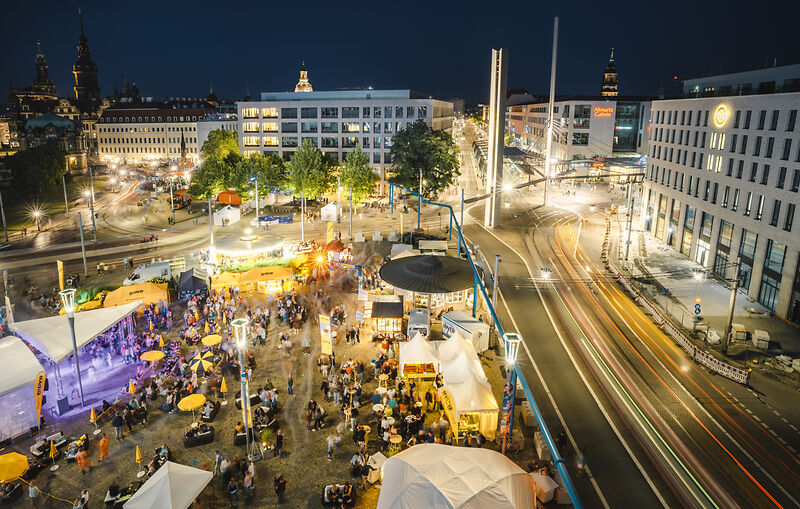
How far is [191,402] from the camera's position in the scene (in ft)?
69.7

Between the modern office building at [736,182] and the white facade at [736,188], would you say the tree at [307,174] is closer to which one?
the modern office building at [736,182]

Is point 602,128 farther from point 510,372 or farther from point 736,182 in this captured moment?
point 510,372

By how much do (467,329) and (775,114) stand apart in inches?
1117

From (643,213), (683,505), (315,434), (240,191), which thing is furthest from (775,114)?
(240,191)

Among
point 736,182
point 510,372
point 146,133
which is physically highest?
point 146,133

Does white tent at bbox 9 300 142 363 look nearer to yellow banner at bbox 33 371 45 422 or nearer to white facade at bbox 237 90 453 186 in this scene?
yellow banner at bbox 33 371 45 422

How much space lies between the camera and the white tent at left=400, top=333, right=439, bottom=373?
24266mm

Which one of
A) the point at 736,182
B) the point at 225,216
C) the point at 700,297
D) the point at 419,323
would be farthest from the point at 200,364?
the point at 736,182

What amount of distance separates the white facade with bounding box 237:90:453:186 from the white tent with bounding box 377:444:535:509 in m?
70.2

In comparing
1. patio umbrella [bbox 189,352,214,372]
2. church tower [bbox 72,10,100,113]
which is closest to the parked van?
patio umbrella [bbox 189,352,214,372]

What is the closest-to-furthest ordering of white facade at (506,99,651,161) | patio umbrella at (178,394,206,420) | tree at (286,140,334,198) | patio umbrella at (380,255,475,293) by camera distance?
patio umbrella at (178,394,206,420), patio umbrella at (380,255,475,293), tree at (286,140,334,198), white facade at (506,99,651,161)

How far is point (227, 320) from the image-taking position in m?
31.7

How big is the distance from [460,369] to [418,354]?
10.4 feet

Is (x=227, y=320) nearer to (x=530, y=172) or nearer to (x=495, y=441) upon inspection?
(x=495, y=441)
